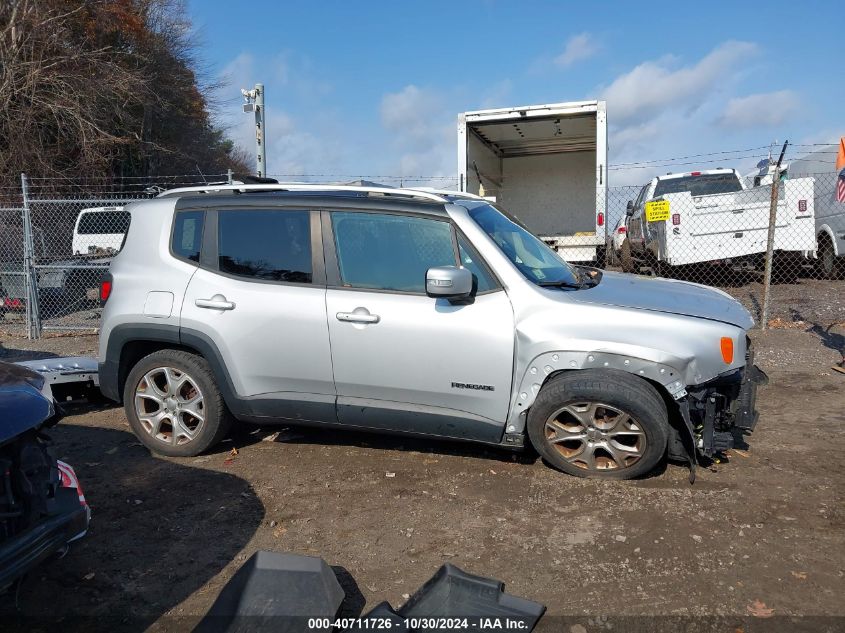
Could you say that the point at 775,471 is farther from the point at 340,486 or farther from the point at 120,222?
the point at 120,222

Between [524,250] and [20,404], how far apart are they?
10.0 ft

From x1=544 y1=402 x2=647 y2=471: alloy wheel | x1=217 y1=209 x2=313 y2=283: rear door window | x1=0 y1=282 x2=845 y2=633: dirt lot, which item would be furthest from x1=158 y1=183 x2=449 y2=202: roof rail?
x1=0 y1=282 x2=845 y2=633: dirt lot

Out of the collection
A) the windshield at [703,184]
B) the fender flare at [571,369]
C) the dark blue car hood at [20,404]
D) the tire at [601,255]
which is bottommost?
the fender flare at [571,369]

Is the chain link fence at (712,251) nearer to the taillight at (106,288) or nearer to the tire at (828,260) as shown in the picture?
the tire at (828,260)

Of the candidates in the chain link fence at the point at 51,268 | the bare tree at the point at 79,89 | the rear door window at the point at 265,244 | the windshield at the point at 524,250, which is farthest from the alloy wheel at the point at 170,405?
the bare tree at the point at 79,89

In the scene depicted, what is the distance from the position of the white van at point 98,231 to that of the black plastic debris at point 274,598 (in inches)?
529

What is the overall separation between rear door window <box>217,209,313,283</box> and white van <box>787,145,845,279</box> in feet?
32.6

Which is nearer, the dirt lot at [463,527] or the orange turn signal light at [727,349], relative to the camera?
the dirt lot at [463,527]

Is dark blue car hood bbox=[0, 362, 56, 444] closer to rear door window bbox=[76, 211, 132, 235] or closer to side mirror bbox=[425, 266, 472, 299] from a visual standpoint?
side mirror bbox=[425, 266, 472, 299]

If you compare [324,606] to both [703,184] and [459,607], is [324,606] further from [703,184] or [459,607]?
[703,184]

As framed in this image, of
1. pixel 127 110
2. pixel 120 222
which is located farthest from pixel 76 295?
pixel 127 110

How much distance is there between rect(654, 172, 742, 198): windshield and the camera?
12742 millimetres

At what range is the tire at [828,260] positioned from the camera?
12.0 m

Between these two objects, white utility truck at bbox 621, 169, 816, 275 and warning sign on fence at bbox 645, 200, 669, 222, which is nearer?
warning sign on fence at bbox 645, 200, 669, 222
